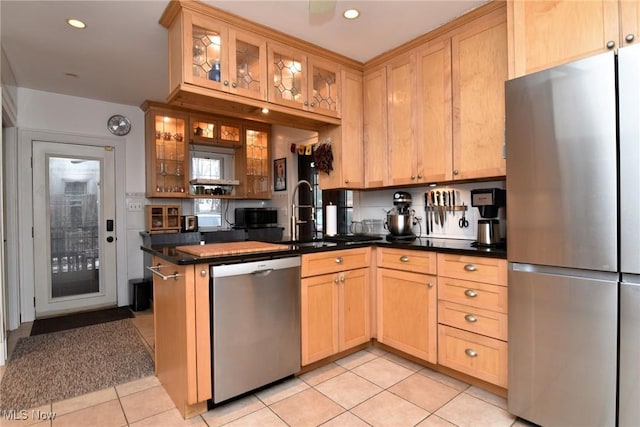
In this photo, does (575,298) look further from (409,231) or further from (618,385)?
(409,231)

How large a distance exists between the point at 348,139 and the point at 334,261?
122cm

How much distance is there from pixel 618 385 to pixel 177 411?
7.44ft

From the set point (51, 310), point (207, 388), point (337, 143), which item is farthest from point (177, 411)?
point (51, 310)

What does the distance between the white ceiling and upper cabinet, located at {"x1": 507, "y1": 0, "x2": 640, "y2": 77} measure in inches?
23.5

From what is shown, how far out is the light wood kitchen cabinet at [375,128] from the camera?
9.82 ft

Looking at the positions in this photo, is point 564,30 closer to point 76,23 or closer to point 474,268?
point 474,268

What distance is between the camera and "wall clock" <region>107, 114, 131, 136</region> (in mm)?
4203

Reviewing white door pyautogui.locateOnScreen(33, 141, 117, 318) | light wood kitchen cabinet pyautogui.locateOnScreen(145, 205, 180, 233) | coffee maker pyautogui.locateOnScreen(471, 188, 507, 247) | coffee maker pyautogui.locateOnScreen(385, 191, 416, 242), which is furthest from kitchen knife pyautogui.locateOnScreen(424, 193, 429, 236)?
white door pyautogui.locateOnScreen(33, 141, 117, 318)

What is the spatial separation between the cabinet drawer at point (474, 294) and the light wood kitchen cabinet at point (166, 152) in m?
3.51

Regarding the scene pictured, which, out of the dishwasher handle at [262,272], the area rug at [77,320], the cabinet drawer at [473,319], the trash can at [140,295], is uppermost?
the dishwasher handle at [262,272]

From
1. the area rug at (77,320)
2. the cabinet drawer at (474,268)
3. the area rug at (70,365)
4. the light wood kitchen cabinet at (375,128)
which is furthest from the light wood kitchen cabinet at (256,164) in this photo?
the cabinet drawer at (474,268)

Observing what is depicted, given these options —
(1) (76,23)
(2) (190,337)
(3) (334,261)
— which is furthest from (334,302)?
(1) (76,23)

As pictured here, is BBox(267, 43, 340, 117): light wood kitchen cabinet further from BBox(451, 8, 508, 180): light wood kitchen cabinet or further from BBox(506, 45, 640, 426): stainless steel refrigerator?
BBox(506, 45, 640, 426): stainless steel refrigerator

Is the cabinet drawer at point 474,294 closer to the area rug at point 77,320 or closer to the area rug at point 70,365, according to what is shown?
the area rug at point 70,365
